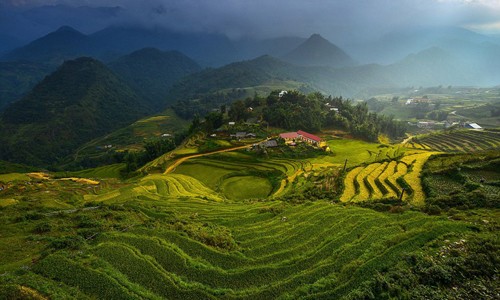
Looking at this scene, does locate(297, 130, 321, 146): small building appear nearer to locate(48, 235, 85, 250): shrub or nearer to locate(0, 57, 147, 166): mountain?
locate(48, 235, 85, 250): shrub

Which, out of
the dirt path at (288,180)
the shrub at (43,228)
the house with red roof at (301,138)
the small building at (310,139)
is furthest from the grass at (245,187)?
the shrub at (43,228)

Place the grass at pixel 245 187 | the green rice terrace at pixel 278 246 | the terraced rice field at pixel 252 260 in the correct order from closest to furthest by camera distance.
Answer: the green rice terrace at pixel 278 246, the terraced rice field at pixel 252 260, the grass at pixel 245 187

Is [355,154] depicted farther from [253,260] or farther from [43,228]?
[43,228]

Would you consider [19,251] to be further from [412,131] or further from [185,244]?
[412,131]

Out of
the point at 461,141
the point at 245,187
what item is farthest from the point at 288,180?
the point at 461,141

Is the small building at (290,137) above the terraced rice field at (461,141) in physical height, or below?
above

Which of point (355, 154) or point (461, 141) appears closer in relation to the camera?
point (355, 154)

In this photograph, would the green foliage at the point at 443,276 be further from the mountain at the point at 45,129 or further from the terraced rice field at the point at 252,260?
the mountain at the point at 45,129
